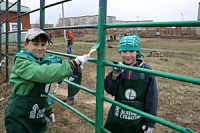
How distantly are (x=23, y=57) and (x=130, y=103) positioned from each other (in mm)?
980

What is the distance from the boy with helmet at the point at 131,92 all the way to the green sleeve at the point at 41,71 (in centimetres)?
48

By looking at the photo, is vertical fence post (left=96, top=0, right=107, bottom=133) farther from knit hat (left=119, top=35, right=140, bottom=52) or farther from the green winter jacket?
the green winter jacket

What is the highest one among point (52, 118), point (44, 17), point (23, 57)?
point (44, 17)

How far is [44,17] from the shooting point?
2.77 meters

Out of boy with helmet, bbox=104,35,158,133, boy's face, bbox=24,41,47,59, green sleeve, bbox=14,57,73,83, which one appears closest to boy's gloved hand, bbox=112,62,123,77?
boy with helmet, bbox=104,35,158,133

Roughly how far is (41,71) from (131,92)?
778 millimetres

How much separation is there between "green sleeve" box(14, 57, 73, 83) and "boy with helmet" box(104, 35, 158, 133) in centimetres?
48

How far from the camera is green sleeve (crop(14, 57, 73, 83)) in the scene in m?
1.50

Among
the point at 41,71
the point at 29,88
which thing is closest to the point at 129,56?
the point at 41,71

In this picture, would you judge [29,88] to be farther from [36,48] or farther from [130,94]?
[130,94]

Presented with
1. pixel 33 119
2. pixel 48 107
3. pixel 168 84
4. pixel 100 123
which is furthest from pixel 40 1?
pixel 168 84

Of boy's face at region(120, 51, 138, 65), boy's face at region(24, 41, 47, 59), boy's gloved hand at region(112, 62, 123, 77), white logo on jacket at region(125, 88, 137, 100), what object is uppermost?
boy's face at region(24, 41, 47, 59)

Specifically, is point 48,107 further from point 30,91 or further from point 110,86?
point 110,86

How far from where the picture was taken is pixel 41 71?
1560mm
